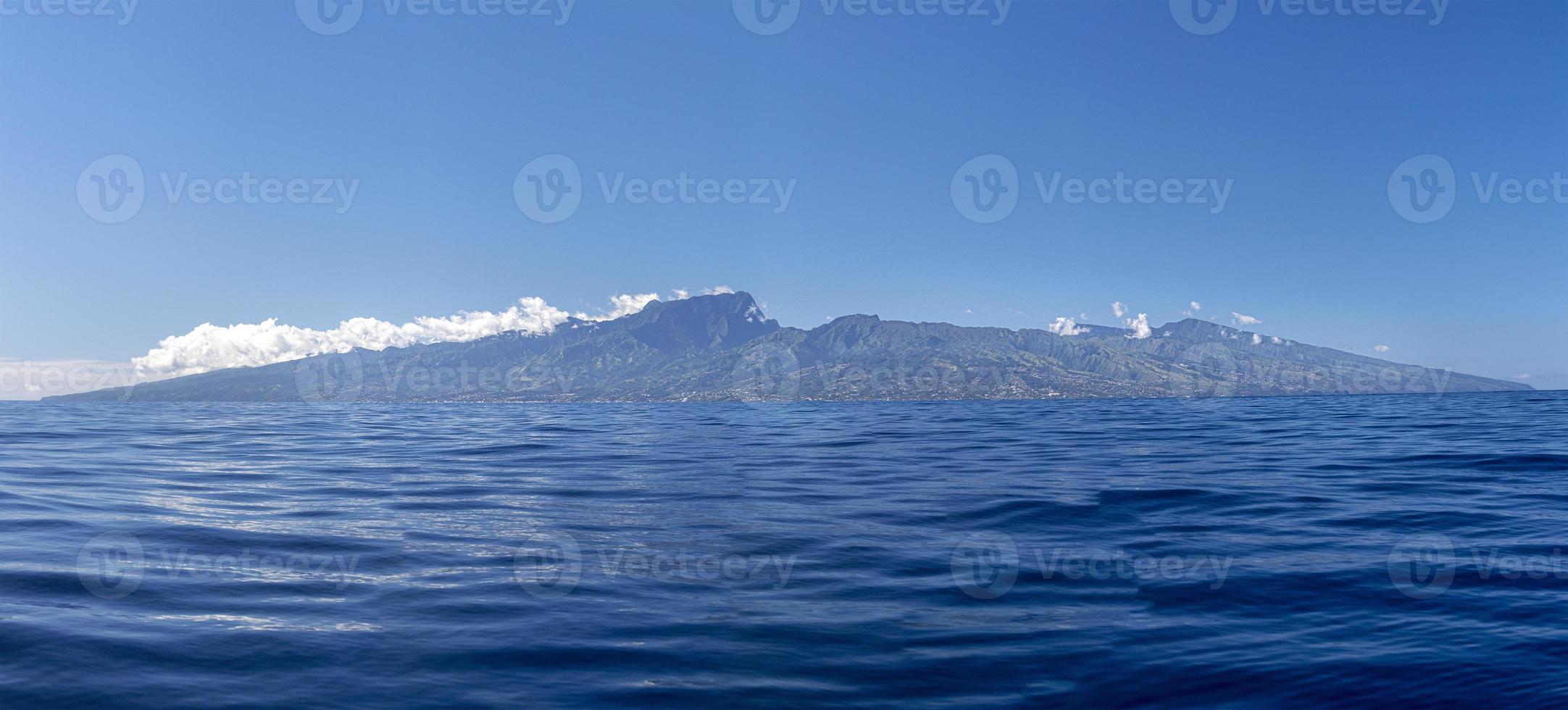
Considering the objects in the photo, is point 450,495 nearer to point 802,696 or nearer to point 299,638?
point 299,638

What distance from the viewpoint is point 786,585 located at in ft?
36.8

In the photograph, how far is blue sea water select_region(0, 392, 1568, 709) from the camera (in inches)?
301

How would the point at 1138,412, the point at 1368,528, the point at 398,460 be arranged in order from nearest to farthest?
the point at 1368,528, the point at 398,460, the point at 1138,412

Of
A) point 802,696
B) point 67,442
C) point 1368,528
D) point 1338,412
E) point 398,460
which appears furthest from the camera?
point 1338,412

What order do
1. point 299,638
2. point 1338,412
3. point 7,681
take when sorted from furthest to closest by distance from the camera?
point 1338,412, point 299,638, point 7,681

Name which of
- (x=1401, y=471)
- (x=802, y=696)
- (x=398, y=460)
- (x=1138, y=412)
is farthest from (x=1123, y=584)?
(x=1138, y=412)

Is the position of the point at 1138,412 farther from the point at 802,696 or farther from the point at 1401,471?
the point at 802,696

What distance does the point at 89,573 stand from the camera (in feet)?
35.2

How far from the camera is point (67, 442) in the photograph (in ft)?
102

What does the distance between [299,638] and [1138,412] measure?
6022cm

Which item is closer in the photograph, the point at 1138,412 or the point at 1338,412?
the point at 1338,412

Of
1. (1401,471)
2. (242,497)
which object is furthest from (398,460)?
(1401,471)

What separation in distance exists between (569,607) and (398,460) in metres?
19.4

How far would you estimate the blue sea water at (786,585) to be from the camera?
25.1 ft
